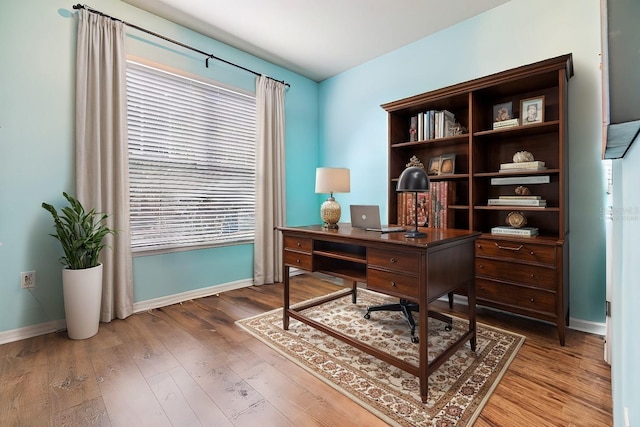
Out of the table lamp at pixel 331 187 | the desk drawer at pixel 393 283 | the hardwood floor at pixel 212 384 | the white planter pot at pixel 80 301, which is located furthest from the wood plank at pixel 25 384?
the table lamp at pixel 331 187

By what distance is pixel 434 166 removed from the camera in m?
3.00

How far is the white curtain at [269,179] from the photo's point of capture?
354 centimetres

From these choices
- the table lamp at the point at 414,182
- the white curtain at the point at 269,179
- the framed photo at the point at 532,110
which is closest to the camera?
the table lamp at the point at 414,182

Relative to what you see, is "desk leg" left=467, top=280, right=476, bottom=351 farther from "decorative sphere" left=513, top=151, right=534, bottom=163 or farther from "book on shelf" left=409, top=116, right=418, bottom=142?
"book on shelf" left=409, top=116, right=418, bottom=142

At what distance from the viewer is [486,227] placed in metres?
2.70

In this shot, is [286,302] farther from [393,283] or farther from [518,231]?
[518,231]

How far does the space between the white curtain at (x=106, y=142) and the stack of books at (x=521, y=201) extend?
317 cm

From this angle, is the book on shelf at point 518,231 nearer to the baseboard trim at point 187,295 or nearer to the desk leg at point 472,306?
the desk leg at point 472,306

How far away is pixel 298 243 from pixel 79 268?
1638 millimetres

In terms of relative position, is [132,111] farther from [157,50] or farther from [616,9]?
[616,9]

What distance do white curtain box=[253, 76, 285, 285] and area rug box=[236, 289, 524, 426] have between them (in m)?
0.97

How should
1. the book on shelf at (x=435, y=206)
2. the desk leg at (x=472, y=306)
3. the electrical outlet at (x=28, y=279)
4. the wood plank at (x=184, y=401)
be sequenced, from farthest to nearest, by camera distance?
the book on shelf at (x=435, y=206) < the electrical outlet at (x=28, y=279) < the desk leg at (x=472, y=306) < the wood plank at (x=184, y=401)

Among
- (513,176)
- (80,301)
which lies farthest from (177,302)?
(513,176)

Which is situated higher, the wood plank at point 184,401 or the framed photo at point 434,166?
the framed photo at point 434,166
